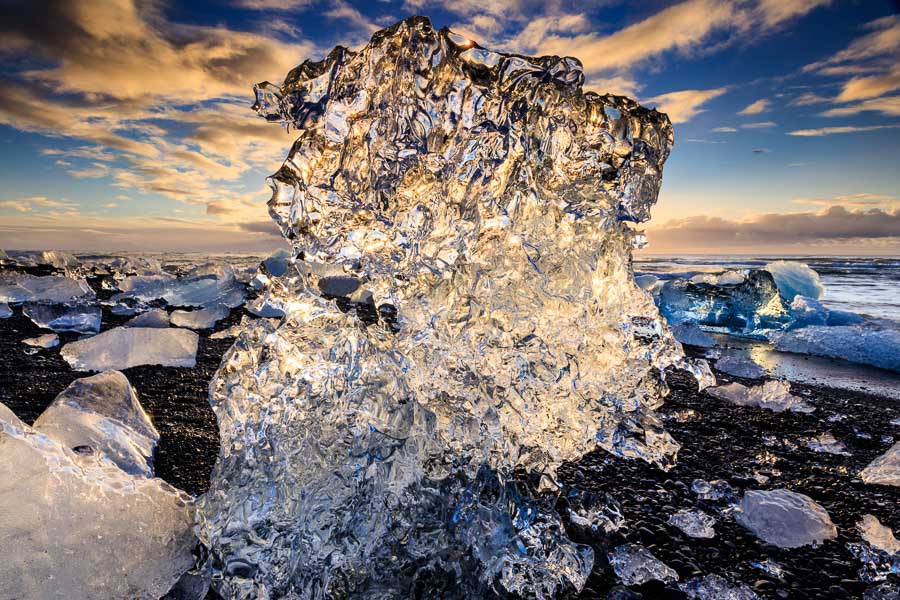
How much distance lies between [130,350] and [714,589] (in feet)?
8.45

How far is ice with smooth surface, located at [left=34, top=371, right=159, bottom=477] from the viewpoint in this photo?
4.17ft

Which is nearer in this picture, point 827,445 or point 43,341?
point 827,445

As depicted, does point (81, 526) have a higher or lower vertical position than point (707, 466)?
higher

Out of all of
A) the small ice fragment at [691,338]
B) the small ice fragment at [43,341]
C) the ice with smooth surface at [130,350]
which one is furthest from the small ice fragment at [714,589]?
the small ice fragment at [43,341]

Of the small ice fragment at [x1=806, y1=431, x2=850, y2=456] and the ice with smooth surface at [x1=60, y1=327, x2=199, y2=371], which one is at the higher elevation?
the ice with smooth surface at [x1=60, y1=327, x2=199, y2=371]

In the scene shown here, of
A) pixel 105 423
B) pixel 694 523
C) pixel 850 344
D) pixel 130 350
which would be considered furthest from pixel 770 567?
pixel 850 344

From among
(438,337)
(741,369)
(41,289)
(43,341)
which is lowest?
(741,369)

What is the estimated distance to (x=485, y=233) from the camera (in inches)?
48.9

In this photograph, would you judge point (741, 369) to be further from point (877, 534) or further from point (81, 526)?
point (81, 526)

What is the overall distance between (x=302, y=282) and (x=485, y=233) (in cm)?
52

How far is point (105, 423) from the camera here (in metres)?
1.38

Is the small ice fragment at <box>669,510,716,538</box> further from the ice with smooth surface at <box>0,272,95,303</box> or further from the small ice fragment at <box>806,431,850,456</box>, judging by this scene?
the ice with smooth surface at <box>0,272,95,303</box>

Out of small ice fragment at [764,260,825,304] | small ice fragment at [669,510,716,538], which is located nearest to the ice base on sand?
small ice fragment at [669,510,716,538]

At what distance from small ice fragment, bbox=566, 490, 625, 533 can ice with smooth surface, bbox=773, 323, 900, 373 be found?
3.19 m
